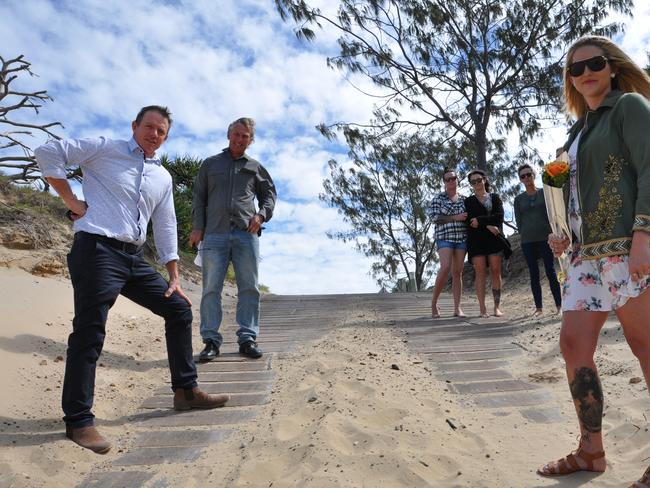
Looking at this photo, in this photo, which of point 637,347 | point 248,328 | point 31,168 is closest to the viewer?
point 637,347

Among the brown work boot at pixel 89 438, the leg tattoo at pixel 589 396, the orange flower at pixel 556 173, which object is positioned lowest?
the brown work boot at pixel 89 438

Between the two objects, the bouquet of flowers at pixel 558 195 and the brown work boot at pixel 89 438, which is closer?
the bouquet of flowers at pixel 558 195

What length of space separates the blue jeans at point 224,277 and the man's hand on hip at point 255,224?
0.21 ft

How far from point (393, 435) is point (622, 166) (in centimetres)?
174

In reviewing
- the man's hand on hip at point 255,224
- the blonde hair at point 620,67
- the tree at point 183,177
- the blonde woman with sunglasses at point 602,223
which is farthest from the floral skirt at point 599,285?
the tree at point 183,177

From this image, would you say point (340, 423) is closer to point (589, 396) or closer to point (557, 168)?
point (589, 396)

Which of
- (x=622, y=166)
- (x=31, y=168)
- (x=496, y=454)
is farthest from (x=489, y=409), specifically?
(x=31, y=168)

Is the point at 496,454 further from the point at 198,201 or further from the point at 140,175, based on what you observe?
the point at 198,201

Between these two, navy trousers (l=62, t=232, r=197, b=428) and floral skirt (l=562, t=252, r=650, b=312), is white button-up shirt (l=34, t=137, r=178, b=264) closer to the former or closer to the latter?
navy trousers (l=62, t=232, r=197, b=428)

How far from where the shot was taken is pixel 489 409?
3764mm

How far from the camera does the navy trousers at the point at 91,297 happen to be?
326 centimetres

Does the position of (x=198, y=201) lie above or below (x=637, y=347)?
above

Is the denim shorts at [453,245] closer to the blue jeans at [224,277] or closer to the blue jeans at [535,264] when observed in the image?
the blue jeans at [535,264]

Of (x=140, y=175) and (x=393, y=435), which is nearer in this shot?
(x=393, y=435)
